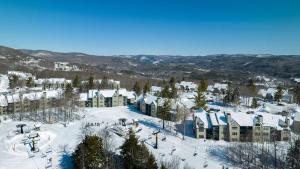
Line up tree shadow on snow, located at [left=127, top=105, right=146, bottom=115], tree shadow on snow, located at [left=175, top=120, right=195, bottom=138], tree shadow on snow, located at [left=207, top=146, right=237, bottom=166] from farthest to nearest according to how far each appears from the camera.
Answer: tree shadow on snow, located at [left=127, top=105, right=146, bottom=115], tree shadow on snow, located at [left=175, top=120, right=195, bottom=138], tree shadow on snow, located at [left=207, top=146, right=237, bottom=166]

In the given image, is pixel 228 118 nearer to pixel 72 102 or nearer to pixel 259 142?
pixel 259 142

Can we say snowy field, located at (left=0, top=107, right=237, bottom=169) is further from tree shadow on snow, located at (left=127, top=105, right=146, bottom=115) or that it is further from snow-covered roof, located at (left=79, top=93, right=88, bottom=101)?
snow-covered roof, located at (left=79, top=93, right=88, bottom=101)

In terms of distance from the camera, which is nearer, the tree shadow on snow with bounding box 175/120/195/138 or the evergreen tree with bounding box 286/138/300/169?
the evergreen tree with bounding box 286/138/300/169

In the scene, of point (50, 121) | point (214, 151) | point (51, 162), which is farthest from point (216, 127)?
point (50, 121)

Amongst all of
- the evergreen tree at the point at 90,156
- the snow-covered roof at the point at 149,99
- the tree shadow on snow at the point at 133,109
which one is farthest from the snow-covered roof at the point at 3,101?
the evergreen tree at the point at 90,156

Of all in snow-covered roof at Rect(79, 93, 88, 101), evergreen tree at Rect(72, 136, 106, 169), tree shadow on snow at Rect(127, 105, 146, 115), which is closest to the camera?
evergreen tree at Rect(72, 136, 106, 169)

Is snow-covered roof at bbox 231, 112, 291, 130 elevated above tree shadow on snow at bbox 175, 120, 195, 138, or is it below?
above

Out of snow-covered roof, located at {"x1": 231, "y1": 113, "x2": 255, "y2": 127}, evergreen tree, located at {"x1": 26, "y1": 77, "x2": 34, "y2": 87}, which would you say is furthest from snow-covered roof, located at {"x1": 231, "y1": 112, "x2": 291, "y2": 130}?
evergreen tree, located at {"x1": 26, "y1": 77, "x2": 34, "y2": 87}

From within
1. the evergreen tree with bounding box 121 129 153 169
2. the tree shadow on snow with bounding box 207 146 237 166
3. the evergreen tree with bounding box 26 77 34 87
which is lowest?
the tree shadow on snow with bounding box 207 146 237 166
